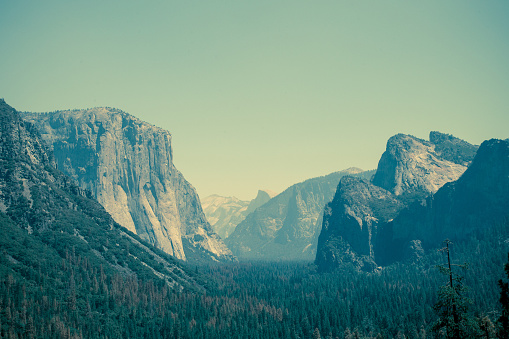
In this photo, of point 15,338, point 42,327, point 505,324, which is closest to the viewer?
point 505,324

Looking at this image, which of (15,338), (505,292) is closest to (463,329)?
(505,292)

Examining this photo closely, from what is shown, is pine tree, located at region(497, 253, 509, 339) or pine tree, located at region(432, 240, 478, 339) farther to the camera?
pine tree, located at region(497, 253, 509, 339)

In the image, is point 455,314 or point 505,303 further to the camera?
point 505,303

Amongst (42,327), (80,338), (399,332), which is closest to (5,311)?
(42,327)

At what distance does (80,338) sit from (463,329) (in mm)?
169045

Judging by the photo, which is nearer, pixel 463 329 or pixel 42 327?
pixel 463 329

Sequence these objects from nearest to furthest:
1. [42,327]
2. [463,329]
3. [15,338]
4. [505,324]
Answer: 1. [463,329]
2. [505,324]
3. [15,338]
4. [42,327]

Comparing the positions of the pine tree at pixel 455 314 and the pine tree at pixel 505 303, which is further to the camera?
the pine tree at pixel 505 303

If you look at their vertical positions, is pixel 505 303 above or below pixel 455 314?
above

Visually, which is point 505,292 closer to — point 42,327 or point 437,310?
point 437,310

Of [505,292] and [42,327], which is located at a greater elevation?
[505,292]

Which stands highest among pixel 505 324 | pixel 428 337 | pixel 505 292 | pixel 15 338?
pixel 505 292

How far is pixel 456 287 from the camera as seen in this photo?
54.9 metres

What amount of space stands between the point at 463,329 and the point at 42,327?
170634 mm
